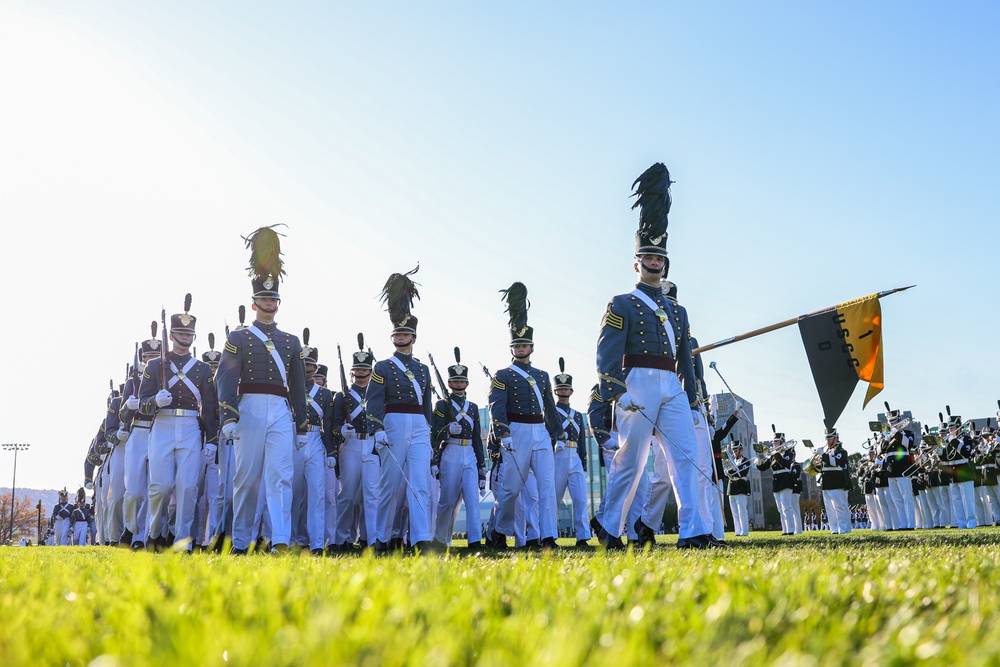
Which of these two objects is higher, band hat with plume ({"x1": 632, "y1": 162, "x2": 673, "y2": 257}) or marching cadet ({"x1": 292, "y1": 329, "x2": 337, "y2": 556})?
band hat with plume ({"x1": 632, "y1": 162, "x2": 673, "y2": 257})

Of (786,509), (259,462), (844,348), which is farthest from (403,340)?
(786,509)

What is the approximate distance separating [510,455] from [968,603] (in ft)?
32.0

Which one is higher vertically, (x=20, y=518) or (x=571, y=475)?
(x=20, y=518)

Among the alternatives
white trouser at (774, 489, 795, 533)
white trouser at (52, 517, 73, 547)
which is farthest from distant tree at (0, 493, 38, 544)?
white trouser at (774, 489, 795, 533)

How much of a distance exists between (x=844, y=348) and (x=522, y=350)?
438 centimetres

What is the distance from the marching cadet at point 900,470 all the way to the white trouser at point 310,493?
14.1 metres

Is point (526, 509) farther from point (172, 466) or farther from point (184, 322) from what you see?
point (184, 322)

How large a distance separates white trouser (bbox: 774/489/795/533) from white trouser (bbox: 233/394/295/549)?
1455 centimetres

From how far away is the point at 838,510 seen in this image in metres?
19.6

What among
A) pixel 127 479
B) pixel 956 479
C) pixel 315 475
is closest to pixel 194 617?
pixel 315 475

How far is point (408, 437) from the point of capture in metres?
10.4

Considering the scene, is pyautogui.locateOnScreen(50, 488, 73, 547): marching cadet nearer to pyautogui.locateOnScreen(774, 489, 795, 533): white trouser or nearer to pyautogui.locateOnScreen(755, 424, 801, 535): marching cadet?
pyautogui.locateOnScreen(755, 424, 801, 535): marching cadet

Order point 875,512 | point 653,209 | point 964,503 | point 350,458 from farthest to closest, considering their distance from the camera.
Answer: point 875,512 → point 964,503 → point 350,458 → point 653,209

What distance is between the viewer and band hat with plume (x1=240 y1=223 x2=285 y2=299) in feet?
32.6
